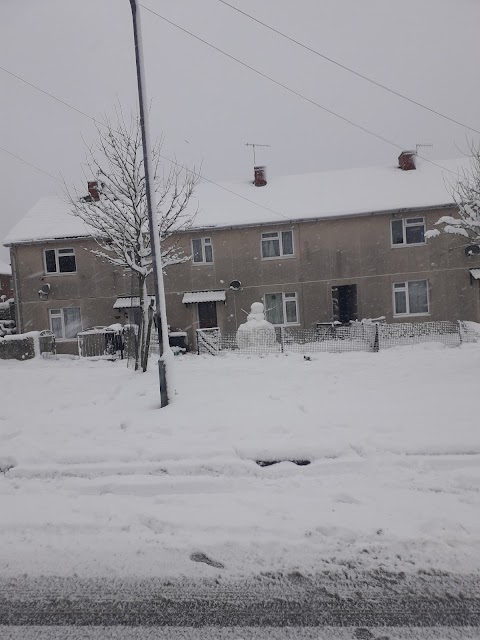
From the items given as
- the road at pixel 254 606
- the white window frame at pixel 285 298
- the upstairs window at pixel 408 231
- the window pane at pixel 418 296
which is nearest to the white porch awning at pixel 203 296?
the white window frame at pixel 285 298

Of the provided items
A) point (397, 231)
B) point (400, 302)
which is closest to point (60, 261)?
point (397, 231)

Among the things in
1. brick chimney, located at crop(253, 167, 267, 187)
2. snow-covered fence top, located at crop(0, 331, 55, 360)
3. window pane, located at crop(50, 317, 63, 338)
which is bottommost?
snow-covered fence top, located at crop(0, 331, 55, 360)

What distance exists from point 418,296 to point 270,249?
305 inches

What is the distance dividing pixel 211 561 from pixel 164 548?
458mm

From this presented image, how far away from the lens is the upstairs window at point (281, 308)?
20.7 m

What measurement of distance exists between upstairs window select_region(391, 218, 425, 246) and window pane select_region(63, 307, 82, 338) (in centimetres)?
1658

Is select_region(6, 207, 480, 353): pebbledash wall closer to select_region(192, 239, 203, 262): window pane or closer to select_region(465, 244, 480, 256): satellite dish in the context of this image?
select_region(192, 239, 203, 262): window pane

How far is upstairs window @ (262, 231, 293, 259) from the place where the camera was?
2058cm

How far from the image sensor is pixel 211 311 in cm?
2134

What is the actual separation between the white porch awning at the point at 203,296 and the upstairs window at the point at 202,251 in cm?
162

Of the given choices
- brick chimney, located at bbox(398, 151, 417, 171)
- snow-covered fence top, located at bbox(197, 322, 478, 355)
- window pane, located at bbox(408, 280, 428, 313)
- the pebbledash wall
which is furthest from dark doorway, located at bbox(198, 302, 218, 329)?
brick chimney, located at bbox(398, 151, 417, 171)

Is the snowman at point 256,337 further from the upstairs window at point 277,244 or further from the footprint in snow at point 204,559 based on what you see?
the footprint in snow at point 204,559

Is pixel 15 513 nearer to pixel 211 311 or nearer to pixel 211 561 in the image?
pixel 211 561

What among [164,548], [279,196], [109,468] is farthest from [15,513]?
[279,196]
